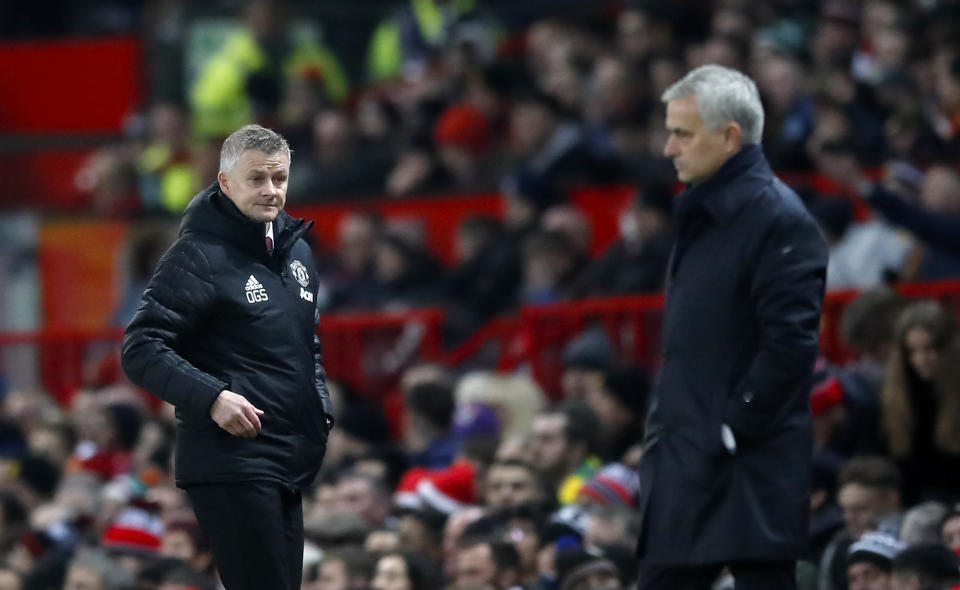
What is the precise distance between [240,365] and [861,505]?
11.7ft

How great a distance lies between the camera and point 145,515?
11.0 metres

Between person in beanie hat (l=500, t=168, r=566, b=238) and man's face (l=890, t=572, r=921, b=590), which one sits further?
person in beanie hat (l=500, t=168, r=566, b=238)

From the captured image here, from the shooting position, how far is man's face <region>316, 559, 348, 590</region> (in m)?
8.88

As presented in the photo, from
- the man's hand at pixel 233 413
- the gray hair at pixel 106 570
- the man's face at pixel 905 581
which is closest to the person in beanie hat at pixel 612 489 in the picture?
the man's face at pixel 905 581

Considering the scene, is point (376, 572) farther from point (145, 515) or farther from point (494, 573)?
point (145, 515)

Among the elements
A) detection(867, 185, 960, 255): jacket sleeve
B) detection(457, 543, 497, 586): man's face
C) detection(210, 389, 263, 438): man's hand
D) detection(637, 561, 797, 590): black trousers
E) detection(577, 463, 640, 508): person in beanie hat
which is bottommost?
detection(457, 543, 497, 586): man's face

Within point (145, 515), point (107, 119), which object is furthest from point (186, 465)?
point (107, 119)

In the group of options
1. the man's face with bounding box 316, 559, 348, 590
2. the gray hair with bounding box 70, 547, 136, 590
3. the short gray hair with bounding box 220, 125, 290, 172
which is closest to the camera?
the short gray hair with bounding box 220, 125, 290, 172

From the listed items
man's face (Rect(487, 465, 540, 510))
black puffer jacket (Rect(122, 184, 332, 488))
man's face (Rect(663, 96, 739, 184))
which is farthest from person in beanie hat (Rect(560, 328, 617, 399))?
black puffer jacket (Rect(122, 184, 332, 488))

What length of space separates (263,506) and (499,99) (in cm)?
1053

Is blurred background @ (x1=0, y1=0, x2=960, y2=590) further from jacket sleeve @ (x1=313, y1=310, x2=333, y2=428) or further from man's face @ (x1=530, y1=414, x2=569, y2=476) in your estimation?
jacket sleeve @ (x1=313, y1=310, x2=333, y2=428)

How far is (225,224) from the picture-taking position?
19.7 ft

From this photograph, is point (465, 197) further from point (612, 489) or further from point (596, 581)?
point (596, 581)

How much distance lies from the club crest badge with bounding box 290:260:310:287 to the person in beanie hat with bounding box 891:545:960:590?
9.03 feet
